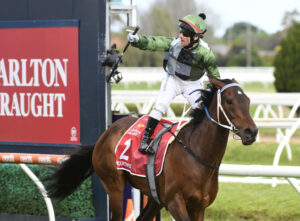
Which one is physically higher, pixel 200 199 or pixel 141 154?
pixel 141 154

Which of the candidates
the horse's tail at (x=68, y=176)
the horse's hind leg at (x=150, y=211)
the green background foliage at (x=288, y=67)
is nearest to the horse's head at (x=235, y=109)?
the horse's hind leg at (x=150, y=211)

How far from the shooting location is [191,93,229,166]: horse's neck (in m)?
4.20

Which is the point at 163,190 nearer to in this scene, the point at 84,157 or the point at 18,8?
the point at 84,157

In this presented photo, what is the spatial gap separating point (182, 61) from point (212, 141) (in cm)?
64

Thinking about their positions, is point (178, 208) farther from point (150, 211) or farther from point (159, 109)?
point (159, 109)

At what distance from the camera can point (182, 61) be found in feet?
14.7

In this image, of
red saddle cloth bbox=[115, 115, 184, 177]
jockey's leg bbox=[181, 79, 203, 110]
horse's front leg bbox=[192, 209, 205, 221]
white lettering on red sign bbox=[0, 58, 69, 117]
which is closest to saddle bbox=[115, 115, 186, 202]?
red saddle cloth bbox=[115, 115, 184, 177]

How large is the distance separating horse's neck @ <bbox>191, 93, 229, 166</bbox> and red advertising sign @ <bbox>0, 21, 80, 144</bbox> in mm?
1555

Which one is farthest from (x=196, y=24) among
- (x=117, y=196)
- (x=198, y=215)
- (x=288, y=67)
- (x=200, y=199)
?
(x=288, y=67)

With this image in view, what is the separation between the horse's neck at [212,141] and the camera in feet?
13.8

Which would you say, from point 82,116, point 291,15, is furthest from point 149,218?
point 291,15

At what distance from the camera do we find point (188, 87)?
4.60 m

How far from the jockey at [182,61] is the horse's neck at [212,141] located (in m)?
0.16

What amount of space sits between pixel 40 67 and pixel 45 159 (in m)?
0.96
